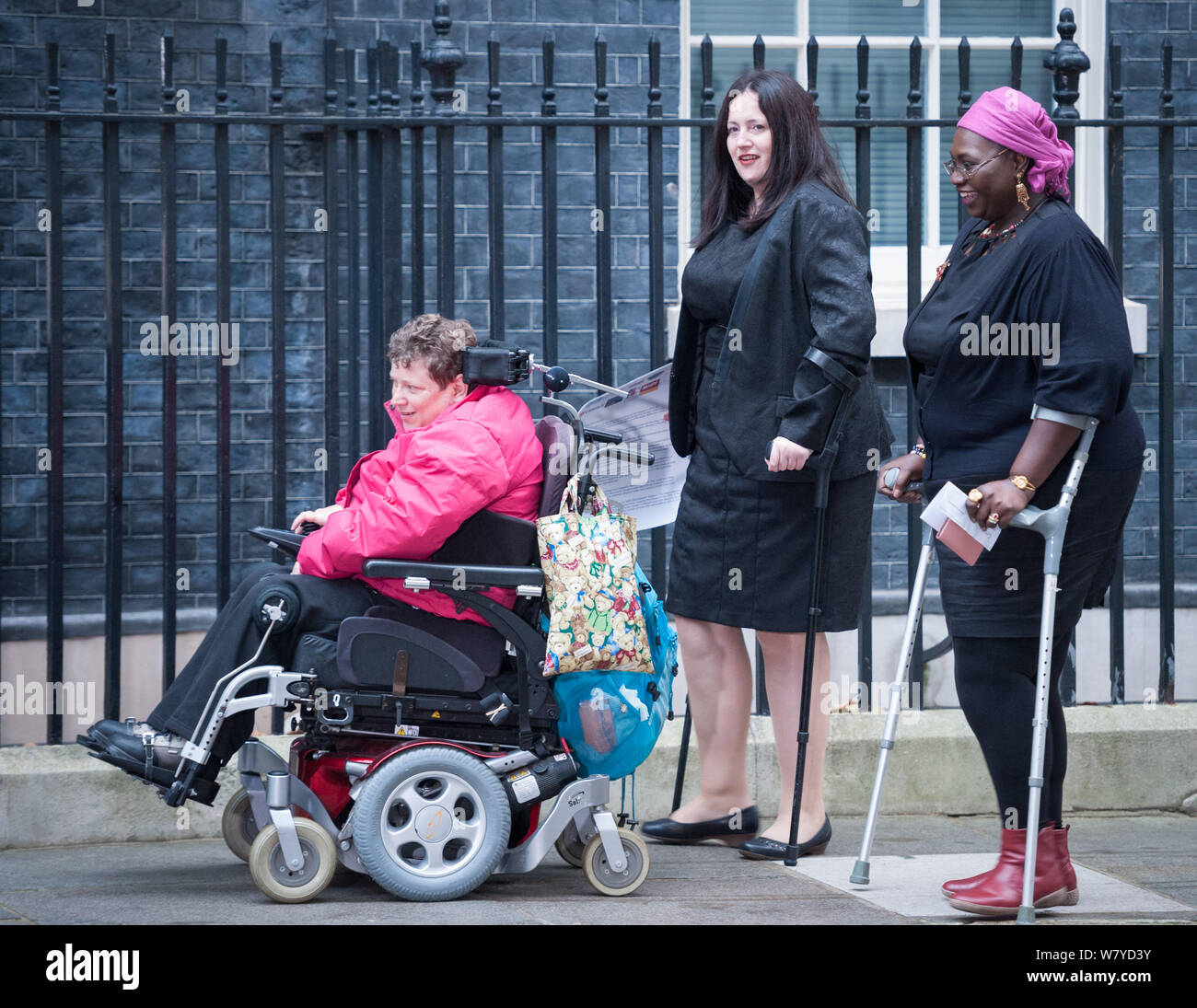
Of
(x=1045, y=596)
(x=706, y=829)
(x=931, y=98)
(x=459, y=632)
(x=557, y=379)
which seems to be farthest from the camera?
(x=931, y=98)

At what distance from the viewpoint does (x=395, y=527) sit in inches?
159

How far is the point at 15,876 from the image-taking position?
4.50 metres

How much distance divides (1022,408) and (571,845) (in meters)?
1.70

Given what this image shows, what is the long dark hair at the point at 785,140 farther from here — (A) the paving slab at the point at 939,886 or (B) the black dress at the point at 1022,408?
(A) the paving slab at the point at 939,886

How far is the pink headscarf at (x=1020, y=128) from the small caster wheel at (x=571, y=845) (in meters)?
2.05

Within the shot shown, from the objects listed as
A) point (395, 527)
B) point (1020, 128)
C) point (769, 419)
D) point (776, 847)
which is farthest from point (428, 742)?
point (1020, 128)

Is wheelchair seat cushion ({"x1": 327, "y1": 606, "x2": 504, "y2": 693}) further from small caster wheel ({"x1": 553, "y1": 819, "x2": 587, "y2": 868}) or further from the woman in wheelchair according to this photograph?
small caster wheel ({"x1": 553, "y1": 819, "x2": 587, "y2": 868})

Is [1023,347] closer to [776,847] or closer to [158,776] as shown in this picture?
[776,847]

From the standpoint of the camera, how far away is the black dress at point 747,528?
4.53m

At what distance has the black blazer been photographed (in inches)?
171

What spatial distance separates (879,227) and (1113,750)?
3.06 metres

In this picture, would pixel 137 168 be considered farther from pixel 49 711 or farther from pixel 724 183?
pixel 724 183

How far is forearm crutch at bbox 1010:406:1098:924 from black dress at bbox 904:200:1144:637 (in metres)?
0.06

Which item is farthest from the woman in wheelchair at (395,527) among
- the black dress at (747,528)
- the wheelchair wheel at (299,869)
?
the black dress at (747,528)
